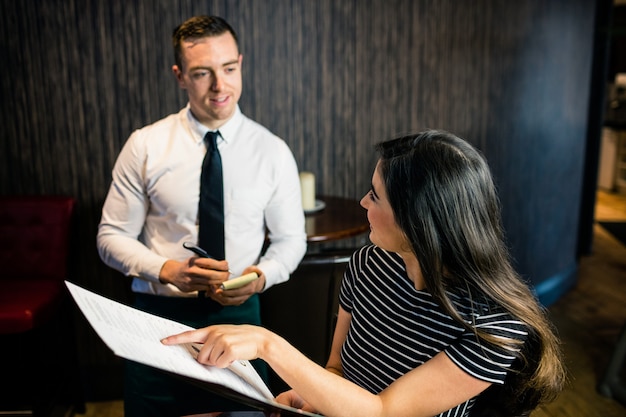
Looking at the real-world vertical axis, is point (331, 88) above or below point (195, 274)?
above

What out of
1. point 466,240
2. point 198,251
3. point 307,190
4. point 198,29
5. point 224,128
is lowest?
point 307,190

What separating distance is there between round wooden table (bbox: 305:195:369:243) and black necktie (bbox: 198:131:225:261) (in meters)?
0.58

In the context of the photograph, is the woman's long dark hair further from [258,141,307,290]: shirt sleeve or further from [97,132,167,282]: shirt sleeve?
[97,132,167,282]: shirt sleeve

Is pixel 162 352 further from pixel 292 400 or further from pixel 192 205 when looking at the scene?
pixel 192 205

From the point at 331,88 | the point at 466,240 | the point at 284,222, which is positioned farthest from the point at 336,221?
the point at 466,240

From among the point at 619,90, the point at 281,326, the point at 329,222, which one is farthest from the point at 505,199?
the point at 619,90

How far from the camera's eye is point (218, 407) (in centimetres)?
182

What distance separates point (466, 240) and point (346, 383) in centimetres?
35

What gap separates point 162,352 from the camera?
3.32ft

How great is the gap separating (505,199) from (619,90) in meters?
5.07

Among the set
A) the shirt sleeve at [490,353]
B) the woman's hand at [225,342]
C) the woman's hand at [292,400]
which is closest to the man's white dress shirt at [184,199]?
the woman's hand at [292,400]

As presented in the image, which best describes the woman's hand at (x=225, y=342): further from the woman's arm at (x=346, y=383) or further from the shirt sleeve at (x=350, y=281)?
the shirt sleeve at (x=350, y=281)

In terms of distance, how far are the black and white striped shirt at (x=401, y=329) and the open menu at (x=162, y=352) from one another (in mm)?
278

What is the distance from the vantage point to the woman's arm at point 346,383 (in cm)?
108
